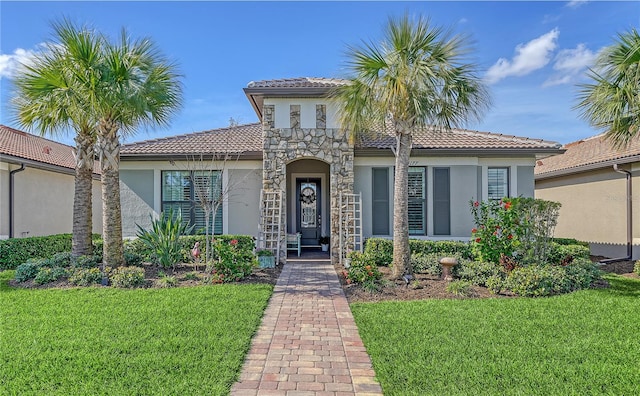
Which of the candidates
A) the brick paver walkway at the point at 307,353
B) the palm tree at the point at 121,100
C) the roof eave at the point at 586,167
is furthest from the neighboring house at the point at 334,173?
the brick paver walkway at the point at 307,353

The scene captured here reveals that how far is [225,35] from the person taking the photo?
11.2 metres

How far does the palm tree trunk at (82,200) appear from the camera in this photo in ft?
31.3

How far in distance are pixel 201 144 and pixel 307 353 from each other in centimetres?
1020

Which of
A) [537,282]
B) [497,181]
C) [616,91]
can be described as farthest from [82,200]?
[616,91]

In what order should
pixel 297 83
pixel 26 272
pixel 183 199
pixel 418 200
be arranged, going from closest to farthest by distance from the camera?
pixel 26 272, pixel 297 83, pixel 418 200, pixel 183 199

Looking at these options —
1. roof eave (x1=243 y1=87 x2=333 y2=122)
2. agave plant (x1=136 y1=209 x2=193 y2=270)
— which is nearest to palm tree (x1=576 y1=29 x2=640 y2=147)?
roof eave (x1=243 y1=87 x2=333 y2=122)

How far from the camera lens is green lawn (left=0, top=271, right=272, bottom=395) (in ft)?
12.5

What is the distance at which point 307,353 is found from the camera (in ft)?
15.4

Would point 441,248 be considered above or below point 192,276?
above

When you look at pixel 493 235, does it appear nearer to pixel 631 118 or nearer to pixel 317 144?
pixel 631 118

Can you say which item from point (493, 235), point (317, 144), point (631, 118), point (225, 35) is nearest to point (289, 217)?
point (317, 144)

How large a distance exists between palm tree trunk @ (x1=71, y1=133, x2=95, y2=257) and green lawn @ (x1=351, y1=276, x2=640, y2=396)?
25.2ft

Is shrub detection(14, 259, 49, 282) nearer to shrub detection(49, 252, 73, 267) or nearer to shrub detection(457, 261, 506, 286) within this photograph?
shrub detection(49, 252, 73, 267)

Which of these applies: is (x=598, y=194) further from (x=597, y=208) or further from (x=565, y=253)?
(x=565, y=253)
